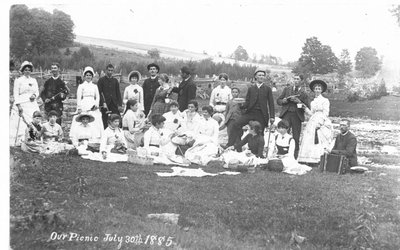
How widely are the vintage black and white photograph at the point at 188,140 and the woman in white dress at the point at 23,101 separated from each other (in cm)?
2

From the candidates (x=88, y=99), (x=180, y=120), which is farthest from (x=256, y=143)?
(x=88, y=99)

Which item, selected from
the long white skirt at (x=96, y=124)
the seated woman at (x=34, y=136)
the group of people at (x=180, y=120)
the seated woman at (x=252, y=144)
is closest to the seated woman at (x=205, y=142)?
the group of people at (x=180, y=120)

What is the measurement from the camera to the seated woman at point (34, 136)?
8.55m

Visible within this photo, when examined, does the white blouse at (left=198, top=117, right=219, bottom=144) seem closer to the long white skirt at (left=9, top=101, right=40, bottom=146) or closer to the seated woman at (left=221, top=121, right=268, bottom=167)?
the seated woman at (left=221, top=121, right=268, bottom=167)

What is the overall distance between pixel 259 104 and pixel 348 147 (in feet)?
6.97

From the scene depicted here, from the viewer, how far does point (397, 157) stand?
32.8 feet

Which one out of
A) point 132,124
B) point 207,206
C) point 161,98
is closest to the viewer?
point 207,206

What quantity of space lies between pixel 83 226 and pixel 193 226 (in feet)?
4.38

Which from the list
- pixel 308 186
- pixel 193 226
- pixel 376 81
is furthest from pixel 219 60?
pixel 193 226

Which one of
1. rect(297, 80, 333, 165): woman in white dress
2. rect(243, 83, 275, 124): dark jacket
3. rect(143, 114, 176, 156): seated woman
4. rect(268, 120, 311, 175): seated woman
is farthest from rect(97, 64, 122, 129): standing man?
rect(297, 80, 333, 165): woman in white dress

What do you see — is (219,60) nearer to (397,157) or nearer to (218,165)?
(218,165)

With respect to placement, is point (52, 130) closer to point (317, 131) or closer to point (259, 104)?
point (259, 104)

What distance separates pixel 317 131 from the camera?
923 centimetres

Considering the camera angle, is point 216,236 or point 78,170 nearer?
point 216,236
